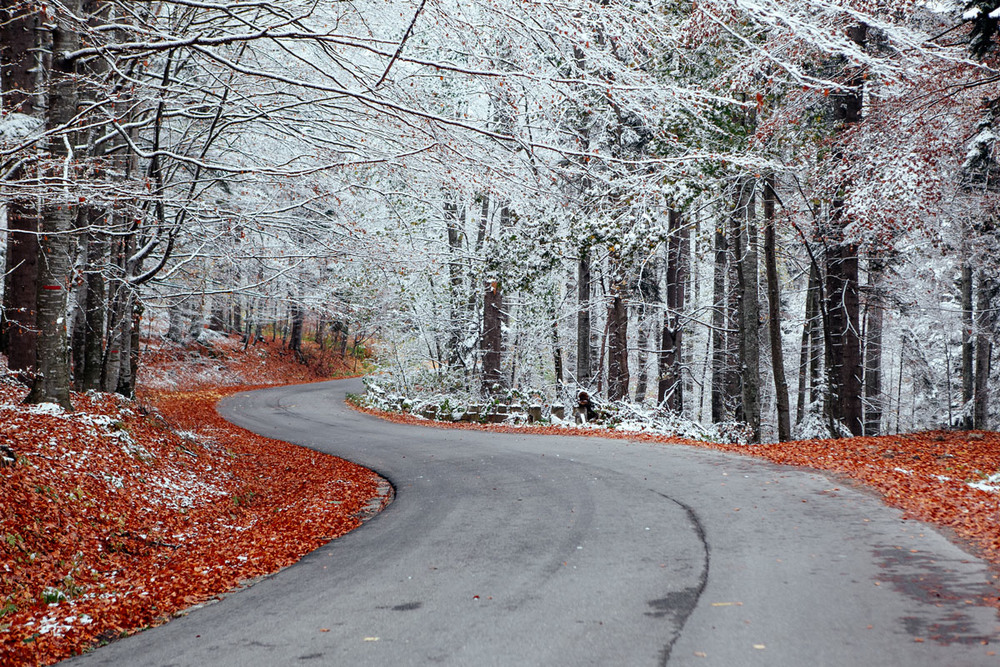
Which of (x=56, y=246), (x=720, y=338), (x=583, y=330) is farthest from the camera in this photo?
(x=720, y=338)

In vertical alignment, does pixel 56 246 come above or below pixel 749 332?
above

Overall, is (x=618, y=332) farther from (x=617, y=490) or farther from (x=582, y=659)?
(x=582, y=659)

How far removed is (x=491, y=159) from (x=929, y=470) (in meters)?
7.32

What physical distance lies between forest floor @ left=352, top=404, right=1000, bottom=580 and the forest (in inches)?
105

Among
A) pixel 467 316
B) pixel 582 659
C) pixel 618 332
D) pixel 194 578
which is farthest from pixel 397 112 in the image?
pixel 467 316

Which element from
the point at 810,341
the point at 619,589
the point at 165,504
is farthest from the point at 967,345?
the point at 165,504

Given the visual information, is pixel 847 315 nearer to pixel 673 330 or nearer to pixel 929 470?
pixel 929 470

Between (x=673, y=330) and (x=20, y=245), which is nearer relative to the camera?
(x=20, y=245)

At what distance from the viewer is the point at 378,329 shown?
26.7 metres

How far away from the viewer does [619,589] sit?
4.79m

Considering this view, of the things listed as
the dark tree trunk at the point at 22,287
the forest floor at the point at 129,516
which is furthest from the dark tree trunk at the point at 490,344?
the dark tree trunk at the point at 22,287

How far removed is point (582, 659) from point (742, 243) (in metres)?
14.2

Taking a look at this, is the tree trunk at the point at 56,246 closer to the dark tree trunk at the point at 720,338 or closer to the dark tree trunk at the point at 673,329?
the dark tree trunk at the point at 673,329

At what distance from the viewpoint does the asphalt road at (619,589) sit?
3857 millimetres
